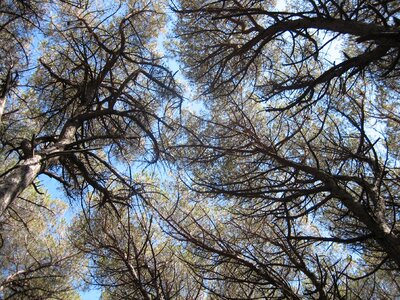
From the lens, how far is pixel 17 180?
2.44 m

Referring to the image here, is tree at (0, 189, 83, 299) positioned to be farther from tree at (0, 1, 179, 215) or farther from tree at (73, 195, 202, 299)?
tree at (0, 1, 179, 215)

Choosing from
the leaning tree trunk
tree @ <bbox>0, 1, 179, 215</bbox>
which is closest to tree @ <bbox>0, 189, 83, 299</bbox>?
tree @ <bbox>0, 1, 179, 215</bbox>

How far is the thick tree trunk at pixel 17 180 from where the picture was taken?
2.32m

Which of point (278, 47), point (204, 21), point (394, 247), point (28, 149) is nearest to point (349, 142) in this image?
point (278, 47)

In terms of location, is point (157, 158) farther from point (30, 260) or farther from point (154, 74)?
point (30, 260)

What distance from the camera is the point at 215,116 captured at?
528 cm

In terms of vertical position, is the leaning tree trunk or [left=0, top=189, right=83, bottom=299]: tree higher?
[left=0, top=189, right=83, bottom=299]: tree

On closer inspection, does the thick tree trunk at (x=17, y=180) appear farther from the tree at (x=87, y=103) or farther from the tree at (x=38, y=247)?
the tree at (x=38, y=247)

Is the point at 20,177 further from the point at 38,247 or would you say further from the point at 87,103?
the point at 38,247

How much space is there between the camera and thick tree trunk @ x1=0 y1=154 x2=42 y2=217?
7.62ft

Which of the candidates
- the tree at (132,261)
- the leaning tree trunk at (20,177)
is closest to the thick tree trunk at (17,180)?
the leaning tree trunk at (20,177)

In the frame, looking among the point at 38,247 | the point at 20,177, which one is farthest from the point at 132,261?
the point at 38,247

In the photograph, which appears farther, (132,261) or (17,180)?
(132,261)

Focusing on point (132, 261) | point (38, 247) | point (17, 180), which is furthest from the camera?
point (38, 247)
